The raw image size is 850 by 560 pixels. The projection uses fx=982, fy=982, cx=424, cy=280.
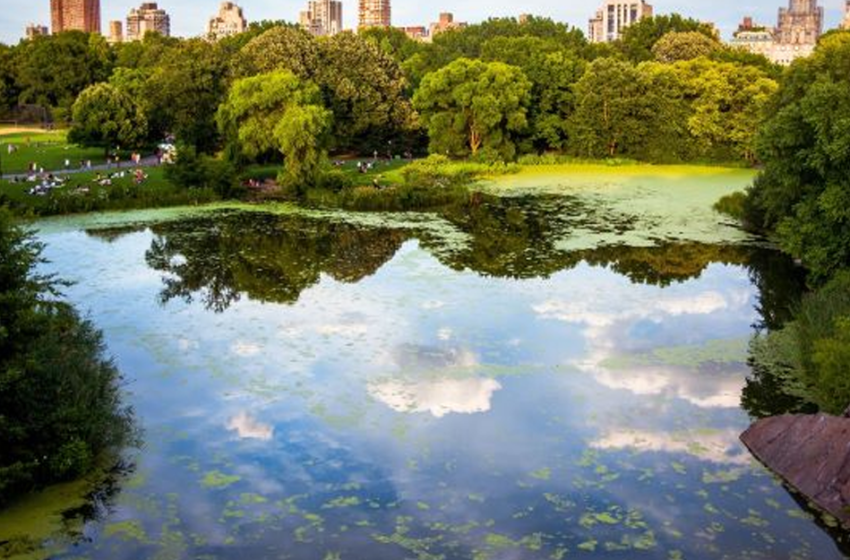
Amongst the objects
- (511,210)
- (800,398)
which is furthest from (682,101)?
(800,398)

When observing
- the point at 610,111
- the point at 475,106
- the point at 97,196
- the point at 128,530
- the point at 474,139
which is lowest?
the point at 128,530

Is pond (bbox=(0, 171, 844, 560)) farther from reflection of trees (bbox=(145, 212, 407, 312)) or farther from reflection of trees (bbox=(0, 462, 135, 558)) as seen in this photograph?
reflection of trees (bbox=(145, 212, 407, 312))

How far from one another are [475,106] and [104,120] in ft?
70.5

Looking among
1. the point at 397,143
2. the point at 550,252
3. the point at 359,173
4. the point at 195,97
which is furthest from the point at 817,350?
the point at 397,143

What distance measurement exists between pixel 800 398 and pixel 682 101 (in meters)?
48.1

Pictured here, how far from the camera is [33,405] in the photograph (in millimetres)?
13922

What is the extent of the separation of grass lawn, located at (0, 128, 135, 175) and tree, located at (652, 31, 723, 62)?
1855 inches

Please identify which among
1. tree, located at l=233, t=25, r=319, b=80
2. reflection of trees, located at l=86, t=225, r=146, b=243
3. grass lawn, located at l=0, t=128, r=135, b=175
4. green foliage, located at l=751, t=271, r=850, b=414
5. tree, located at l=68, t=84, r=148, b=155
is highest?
tree, located at l=233, t=25, r=319, b=80

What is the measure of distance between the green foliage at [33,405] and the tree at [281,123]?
29.6m

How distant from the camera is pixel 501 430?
16.5m

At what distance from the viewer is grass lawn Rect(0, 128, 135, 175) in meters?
50.7

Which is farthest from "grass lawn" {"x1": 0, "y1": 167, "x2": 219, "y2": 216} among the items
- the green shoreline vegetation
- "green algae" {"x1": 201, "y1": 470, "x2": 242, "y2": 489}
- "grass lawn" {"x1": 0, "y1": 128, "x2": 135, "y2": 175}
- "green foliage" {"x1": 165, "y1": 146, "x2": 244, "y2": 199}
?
"green algae" {"x1": 201, "y1": 470, "x2": 242, "y2": 489}

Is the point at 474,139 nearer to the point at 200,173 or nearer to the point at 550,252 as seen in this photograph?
the point at 200,173

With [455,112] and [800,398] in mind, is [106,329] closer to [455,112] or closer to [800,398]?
[800,398]
